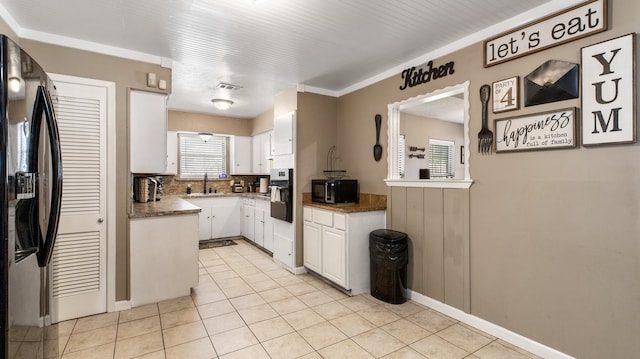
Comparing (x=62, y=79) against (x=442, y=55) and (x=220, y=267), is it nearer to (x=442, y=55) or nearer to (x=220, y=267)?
(x=220, y=267)

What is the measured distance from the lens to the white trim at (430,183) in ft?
8.61

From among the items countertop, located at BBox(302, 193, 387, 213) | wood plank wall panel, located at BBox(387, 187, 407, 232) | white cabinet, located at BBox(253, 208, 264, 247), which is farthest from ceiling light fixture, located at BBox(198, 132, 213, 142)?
wood plank wall panel, located at BBox(387, 187, 407, 232)

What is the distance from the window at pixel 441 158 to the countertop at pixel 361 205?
2.82 metres

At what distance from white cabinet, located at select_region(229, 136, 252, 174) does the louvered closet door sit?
347 cm

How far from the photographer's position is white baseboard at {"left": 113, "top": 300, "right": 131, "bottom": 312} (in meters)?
2.80

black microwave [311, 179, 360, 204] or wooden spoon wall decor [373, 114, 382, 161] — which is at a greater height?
wooden spoon wall decor [373, 114, 382, 161]

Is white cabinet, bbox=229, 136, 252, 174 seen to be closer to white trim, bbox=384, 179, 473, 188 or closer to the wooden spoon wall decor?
the wooden spoon wall decor

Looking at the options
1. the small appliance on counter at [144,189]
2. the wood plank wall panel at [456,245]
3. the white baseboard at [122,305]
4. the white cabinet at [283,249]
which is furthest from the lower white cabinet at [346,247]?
the small appliance on counter at [144,189]

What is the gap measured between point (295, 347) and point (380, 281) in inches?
47.3

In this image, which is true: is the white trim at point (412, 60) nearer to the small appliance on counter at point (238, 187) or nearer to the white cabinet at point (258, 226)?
the white cabinet at point (258, 226)

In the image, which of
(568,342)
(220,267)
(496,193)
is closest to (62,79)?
Answer: (220,267)

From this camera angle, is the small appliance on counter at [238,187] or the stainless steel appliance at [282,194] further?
the small appliance on counter at [238,187]

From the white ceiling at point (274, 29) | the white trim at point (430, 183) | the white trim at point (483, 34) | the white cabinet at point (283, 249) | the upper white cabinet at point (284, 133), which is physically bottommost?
the white cabinet at point (283, 249)

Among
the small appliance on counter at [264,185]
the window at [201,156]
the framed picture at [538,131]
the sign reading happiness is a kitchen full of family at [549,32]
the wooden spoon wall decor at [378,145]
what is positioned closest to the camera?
the sign reading happiness is a kitchen full of family at [549,32]
